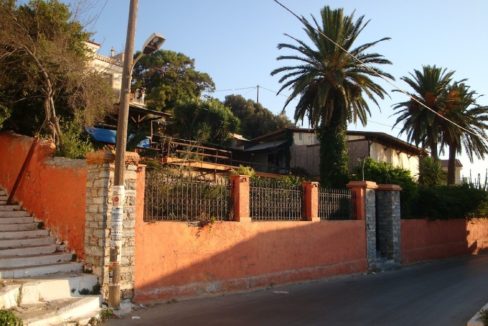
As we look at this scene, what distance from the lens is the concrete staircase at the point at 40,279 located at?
773 centimetres

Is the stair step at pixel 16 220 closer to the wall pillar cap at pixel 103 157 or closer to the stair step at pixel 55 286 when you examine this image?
the stair step at pixel 55 286

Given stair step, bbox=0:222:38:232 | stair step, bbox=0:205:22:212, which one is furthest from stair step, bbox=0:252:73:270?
stair step, bbox=0:205:22:212

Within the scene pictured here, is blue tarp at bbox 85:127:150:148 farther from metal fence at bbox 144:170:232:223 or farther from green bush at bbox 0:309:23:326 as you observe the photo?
green bush at bbox 0:309:23:326

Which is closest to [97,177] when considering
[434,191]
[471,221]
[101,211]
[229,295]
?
[101,211]

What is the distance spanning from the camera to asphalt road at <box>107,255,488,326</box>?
29.6ft

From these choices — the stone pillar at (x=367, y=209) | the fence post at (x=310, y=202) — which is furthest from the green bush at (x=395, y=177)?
the fence post at (x=310, y=202)

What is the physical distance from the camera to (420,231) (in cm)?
2266

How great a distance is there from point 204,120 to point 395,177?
16151 millimetres

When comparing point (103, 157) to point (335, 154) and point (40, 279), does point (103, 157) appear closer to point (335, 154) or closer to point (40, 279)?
point (40, 279)

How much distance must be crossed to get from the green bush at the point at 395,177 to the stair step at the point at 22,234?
52.4 feet

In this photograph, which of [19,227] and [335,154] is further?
[335,154]

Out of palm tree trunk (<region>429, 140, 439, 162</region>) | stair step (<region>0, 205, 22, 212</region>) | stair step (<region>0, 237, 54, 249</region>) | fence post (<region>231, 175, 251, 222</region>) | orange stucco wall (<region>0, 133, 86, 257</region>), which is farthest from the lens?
palm tree trunk (<region>429, 140, 439, 162</region>)

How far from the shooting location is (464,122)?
102 ft

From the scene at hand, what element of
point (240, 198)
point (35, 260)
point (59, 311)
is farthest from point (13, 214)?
point (240, 198)
